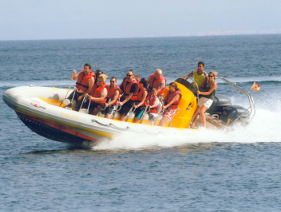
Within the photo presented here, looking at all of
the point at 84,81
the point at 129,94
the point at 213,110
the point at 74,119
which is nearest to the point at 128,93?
the point at 129,94

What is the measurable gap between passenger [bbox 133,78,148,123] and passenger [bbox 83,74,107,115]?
817 millimetres

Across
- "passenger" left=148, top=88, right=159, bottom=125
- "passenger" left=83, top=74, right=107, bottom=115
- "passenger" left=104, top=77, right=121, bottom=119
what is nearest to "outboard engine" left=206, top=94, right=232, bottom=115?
"passenger" left=148, top=88, right=159, bottom=125

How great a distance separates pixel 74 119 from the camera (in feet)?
28.4

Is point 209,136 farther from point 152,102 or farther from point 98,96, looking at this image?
point 98,96

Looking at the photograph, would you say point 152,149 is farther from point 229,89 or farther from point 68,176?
point 229,89

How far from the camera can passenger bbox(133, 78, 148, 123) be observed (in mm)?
9219

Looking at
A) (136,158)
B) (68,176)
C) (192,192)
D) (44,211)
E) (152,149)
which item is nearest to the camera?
(44,211)

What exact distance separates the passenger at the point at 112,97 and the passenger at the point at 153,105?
823 mm

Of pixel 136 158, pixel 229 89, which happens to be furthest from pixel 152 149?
pixel 229 89

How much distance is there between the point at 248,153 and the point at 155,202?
3.86 metres

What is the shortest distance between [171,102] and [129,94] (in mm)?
1086

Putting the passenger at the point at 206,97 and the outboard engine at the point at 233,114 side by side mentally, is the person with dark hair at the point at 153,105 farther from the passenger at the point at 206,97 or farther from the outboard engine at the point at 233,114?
the outboard engine at the point at 233,114

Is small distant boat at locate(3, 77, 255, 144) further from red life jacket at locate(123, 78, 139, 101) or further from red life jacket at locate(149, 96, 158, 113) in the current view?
red life jacket at locate(123, 78, 139, 101)

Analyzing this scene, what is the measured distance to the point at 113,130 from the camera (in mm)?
9070
